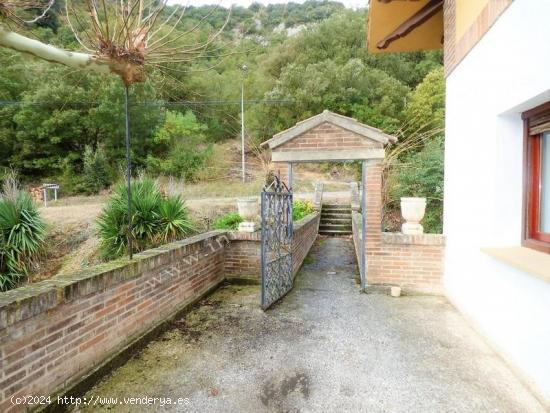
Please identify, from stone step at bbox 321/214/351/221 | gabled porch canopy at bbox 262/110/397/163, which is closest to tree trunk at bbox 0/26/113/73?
gabled porch canopy at bbox 262/110/397/163

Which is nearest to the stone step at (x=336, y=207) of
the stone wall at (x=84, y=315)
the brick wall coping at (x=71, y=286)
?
the stone wall at (x=84, y=315)

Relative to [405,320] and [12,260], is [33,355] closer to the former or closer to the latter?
[405,320]

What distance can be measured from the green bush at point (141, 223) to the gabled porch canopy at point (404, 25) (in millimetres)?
5112

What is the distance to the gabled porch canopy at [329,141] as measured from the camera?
16.6 ft

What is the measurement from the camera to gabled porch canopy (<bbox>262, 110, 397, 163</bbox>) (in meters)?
5.07

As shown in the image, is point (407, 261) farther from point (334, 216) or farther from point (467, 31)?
point (334, 216)

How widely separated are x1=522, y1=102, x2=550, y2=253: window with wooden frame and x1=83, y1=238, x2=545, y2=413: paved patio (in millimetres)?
1235

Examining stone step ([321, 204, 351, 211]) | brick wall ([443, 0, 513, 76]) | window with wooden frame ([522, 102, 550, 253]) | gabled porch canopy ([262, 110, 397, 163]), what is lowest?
stone step ([321, 204, 351, 211])

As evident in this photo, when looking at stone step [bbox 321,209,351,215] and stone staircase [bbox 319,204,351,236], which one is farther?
stone step [bbox 321,209,351,215]

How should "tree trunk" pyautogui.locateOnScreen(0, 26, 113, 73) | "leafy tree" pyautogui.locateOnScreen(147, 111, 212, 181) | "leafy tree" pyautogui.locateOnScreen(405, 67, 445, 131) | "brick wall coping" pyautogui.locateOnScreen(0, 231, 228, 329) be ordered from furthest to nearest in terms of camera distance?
"leafy tree" pyautogui.locateOnScreen(147, 111, 212, 181) < "leafy tree" pyautogui.locateOnScreen(405, 67, 445, 131) < "brick wall coping" pyautogui.locateOnScreen(0, 231, 228, 329) < "tree trunk" pyautogui.locateOnScreen(0, 26, 113, 73)

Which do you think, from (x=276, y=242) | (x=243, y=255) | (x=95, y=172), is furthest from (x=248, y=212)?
(x=95, y=172)

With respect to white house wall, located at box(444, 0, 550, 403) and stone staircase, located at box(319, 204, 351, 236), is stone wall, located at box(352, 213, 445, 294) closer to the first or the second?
white house wall, located at box(444, 0, 550, 403)

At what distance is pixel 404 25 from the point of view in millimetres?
5789

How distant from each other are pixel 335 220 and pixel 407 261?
6.91 meters
